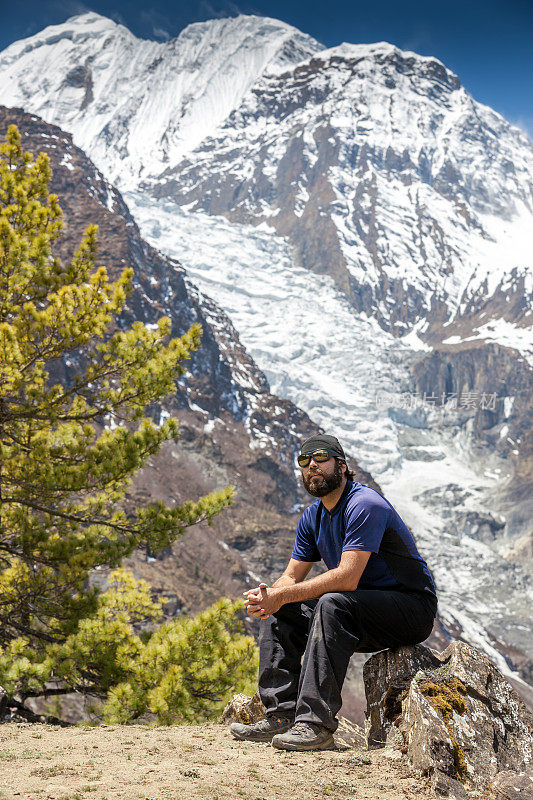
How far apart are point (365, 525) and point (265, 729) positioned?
1.81m

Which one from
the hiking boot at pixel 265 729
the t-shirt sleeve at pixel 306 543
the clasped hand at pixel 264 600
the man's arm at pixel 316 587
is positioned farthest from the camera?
the t-shirt sleeve at pixel 306 543

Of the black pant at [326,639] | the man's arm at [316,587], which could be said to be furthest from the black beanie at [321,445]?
the black pant at [326,639]

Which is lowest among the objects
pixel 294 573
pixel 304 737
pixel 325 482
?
pixel 304 737

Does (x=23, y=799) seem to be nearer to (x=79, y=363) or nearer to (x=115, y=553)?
(x=115, y=553)

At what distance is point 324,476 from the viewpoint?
5.48 m

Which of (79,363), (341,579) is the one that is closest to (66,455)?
(341,579)

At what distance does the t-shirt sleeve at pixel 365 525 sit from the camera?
5121mm

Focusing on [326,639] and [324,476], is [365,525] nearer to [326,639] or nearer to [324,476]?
[324,476]

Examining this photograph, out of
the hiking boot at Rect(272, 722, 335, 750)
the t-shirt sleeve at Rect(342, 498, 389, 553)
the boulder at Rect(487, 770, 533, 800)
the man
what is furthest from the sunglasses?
the boulder at Rect(487, 770, 533, 800)

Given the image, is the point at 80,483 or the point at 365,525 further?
the point at 80,483

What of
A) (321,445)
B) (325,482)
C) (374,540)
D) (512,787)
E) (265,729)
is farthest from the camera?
(321,445)

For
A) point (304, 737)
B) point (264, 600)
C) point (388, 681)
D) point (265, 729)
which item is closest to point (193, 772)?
point (304, 737)

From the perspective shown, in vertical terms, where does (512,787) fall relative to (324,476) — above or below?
below

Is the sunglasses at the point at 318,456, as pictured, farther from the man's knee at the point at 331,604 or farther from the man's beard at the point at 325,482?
the man's knee at the point at 331,604
